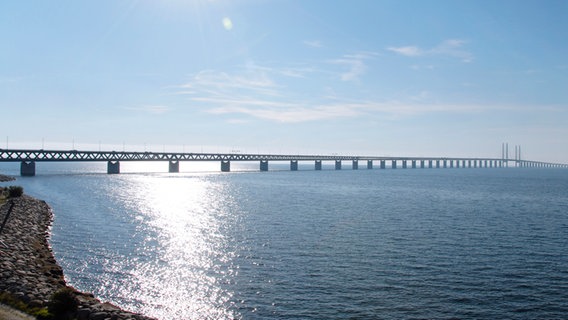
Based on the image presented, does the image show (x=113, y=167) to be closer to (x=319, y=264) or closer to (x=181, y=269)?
(x=181, y=269)

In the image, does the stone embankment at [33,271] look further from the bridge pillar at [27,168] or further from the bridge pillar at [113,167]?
the bridge pillar at [113,167]

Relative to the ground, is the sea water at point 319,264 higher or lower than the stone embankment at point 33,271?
lower

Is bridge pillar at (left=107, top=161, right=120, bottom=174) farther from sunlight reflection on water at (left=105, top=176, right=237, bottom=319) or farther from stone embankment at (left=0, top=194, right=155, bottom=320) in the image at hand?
stone embankment at (left=0, top=194, right=155, bottom=320)

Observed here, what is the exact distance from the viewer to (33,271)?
94.8 ft

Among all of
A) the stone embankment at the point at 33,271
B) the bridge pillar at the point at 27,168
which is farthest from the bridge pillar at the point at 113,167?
the stone embankment at the point at 33,271

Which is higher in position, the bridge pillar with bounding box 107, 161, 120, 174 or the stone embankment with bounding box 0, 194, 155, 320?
the bridge pillar with bounding box 107, 161, 120, 174

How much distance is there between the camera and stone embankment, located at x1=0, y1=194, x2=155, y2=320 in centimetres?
2192

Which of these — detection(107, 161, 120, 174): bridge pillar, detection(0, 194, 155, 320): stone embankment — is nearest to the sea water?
detection(0, 194, 155, 320): stone embankment

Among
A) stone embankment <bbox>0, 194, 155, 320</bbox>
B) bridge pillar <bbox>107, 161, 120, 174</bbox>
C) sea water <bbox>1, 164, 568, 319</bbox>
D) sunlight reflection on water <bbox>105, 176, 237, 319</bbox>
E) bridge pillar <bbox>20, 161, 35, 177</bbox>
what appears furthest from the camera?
bridge pillar <bbox>107, 161, 120, 174</bbox>

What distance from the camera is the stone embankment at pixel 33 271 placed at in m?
21.9

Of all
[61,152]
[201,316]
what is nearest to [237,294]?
[201,316]

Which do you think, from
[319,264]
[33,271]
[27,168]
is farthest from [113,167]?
[319,264]

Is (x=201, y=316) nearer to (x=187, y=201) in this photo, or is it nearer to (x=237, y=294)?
(x=237, y=294)

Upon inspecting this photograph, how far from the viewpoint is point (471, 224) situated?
54.8 meters
